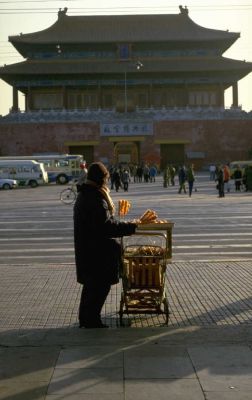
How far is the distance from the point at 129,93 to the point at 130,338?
59.2 m

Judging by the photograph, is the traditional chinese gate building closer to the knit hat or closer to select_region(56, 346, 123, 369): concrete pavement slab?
the knit hat

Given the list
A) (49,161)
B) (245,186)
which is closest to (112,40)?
(49,161)

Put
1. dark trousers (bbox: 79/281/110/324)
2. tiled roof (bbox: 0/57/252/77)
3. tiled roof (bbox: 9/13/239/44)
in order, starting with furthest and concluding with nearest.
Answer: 1. tiled roof (bbox: 9/13/239/44)
2. tiled roof (bbox: 0/57/252/77)
3. dark trousers (bbox: 79/281/110/324)

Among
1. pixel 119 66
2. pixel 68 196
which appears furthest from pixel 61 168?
pixel 68 196

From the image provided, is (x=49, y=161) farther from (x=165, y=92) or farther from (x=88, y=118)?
(x=165, y=92)

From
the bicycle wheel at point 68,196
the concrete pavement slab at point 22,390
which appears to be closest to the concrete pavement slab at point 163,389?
the concrete pavement slab at point 22,390

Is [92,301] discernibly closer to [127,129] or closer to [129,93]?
[127,129]

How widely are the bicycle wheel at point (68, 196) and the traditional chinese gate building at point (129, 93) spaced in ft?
109

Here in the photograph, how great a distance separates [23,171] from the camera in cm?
4656

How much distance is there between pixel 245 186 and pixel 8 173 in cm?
1866

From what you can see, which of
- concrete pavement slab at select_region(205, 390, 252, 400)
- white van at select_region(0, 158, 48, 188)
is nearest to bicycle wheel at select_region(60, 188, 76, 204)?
white van at select_region(0, 158, 48, 188)

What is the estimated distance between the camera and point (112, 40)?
6191 centimetres

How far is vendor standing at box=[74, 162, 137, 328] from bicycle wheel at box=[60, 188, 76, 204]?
2019 cm

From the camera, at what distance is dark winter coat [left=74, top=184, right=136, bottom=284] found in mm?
6363
